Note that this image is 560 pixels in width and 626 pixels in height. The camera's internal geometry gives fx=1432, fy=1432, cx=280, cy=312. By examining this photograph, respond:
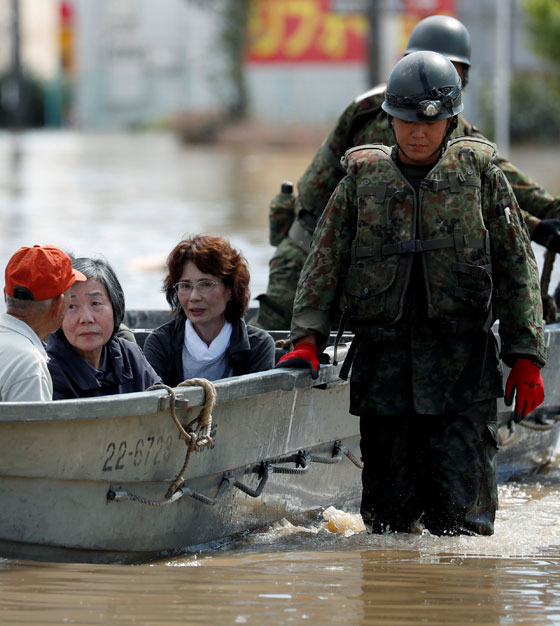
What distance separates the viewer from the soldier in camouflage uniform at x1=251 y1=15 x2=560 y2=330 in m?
6.77

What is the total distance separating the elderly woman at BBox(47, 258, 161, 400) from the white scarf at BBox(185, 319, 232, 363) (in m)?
0.44

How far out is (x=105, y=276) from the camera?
5422 mm

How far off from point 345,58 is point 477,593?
47.1 m

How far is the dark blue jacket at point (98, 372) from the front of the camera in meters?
5.35

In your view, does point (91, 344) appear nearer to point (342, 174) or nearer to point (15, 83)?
point (342, 174)

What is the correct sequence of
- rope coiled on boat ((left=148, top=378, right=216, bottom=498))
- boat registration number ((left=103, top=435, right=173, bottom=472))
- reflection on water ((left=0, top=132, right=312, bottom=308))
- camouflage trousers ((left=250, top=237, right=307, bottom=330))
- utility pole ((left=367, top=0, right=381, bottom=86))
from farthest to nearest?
utility pole ((left=367, top=0, right=381, bottom=86)) < reflection on water ((left=0, top=132, right=312, bottom=308)) < camouflage trousers ((left=250, top=237, right=307, bottom=330)) < rope coiled on boat ((left=148, top=378, right=216, bottom=498)) < boat registration number ((left=103, top=435, right=173, bottom=472))

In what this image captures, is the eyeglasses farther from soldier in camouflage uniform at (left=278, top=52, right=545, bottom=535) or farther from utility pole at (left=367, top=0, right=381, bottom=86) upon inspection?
utility pole at (left=367, top=0, right=381, bottom=86)

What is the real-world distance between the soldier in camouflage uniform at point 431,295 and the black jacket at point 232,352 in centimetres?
50

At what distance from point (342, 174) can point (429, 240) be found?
1908mm

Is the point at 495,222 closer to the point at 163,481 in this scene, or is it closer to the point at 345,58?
the point at 163,481

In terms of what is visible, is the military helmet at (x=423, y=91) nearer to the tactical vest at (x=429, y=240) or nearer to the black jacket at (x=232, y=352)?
the tactical vest at (x=429, y=240)

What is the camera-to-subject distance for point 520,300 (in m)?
5.23

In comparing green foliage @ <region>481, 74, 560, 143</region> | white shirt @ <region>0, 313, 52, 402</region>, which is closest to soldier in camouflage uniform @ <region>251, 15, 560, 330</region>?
white shirt @ <region>0, 313, 52, 402</region>

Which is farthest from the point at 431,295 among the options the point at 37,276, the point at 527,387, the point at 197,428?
the point at 37,276
